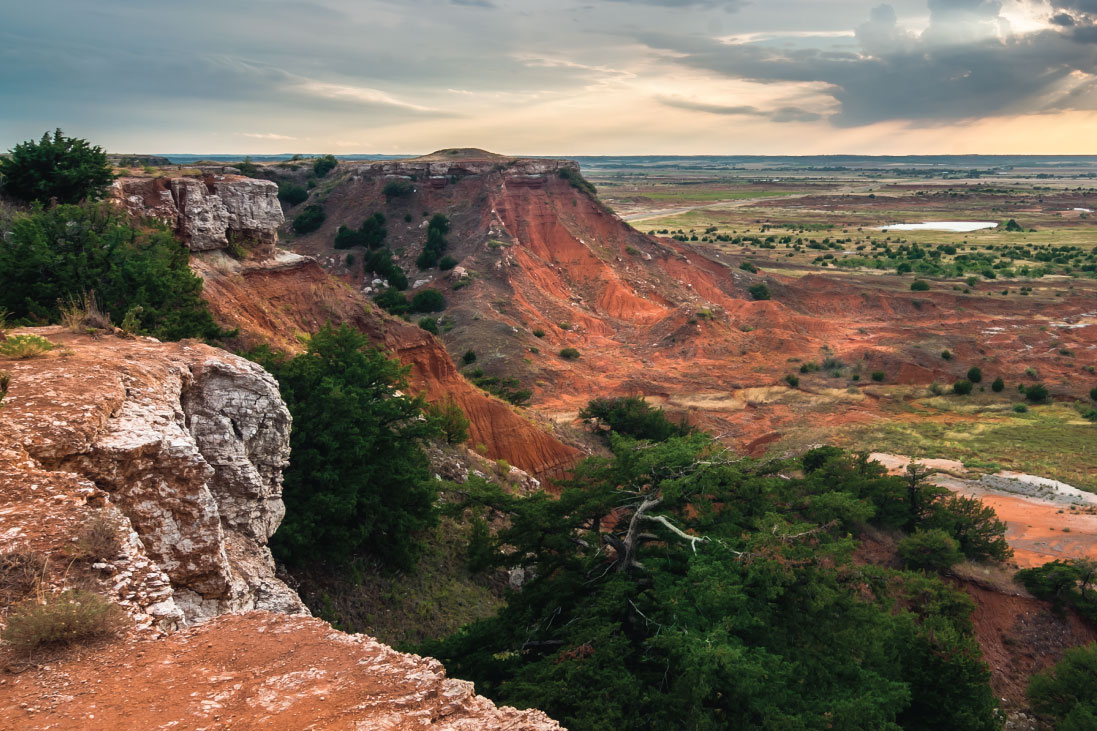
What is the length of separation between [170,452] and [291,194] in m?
64.2

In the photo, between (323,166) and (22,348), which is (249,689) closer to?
(22,348)

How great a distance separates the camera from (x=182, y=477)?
7410mm

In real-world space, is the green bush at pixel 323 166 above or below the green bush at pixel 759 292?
above

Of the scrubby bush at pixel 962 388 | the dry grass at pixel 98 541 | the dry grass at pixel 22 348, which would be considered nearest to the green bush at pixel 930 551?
the dry grass at pixel 98 541

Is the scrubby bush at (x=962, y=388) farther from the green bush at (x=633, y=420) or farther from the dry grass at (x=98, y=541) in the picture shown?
the dry grass at (x=98, y=541)

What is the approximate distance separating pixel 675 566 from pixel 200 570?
8157 mm

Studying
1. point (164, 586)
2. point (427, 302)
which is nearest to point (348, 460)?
point (164, 586)

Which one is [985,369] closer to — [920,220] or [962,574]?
[962,574]

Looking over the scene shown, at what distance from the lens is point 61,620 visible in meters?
5.24

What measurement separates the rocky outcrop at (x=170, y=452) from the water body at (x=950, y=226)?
420ft

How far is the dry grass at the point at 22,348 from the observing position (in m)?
8.64

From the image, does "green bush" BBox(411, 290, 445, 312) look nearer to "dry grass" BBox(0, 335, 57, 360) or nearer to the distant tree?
the distant tree

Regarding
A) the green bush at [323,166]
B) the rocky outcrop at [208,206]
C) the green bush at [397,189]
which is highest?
the green bush at [323,166]

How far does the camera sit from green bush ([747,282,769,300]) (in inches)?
2488
